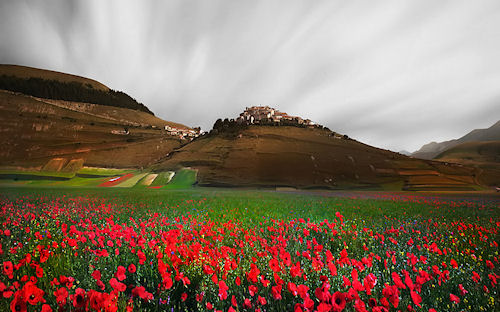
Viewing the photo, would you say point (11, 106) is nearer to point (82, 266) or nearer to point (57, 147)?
point (82, 266)

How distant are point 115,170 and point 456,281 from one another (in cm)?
3722

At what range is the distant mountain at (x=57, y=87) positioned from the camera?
9698mm

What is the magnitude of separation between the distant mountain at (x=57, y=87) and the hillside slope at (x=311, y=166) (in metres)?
17.3

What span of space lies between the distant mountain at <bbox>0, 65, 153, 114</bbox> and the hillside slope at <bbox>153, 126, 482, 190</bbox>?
1731 centimetres

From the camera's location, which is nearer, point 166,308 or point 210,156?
point 166,308

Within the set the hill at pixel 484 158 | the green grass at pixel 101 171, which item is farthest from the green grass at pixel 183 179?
the hill at pixel 484 158

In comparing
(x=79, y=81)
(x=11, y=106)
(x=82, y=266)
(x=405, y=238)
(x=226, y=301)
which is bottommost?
(x=405, y=238)

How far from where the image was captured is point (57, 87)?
80.1 feet

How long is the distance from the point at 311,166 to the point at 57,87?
1586 inches

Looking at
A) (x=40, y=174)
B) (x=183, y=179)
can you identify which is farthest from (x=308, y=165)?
(x=40, y=174)

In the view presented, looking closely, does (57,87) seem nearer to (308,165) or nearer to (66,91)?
(66,91)

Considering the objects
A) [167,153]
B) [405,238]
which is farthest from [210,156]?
[405,238]

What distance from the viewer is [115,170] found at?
105 feet

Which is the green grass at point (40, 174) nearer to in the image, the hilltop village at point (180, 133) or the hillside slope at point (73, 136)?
the hillside slope at point (73, 136)
